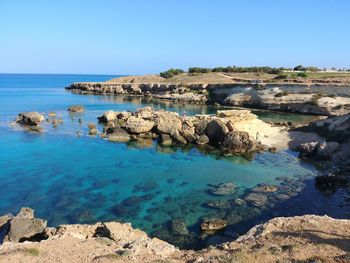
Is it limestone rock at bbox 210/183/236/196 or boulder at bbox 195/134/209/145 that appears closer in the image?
limestone rock at bbox 210/183/236/196

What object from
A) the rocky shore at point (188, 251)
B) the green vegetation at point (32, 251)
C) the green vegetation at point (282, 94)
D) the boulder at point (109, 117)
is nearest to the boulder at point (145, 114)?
the boulder at point (109, 117)

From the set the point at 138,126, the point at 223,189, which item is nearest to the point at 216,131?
the point at 138,126

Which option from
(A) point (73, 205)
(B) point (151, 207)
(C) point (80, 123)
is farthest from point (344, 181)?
(C) point (80, 123)

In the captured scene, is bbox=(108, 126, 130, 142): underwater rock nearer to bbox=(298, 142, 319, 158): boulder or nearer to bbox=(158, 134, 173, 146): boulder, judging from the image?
bbox=(158, 134, 173, 146): boulder

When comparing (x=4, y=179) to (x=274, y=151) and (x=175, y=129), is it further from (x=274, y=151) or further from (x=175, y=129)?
(x=274, y=151)

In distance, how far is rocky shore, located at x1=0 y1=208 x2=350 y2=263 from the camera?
16.4 meters

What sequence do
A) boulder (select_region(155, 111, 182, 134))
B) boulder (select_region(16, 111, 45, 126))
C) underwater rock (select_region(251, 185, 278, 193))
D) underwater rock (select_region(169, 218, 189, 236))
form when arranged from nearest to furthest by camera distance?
underwater rock (select_region(169, 218, 189, 236)) < underwater rock (select_region(251, 185, 278, 193)) < boulder (select_region(155, 111, 182, 134)) < boulder (select_region(16, 111, 45, 126))

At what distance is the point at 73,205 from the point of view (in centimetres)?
2869

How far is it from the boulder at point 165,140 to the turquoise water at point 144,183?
4.40ft

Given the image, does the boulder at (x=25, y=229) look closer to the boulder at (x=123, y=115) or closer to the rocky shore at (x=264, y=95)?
the boulder at (x=123, y=115)

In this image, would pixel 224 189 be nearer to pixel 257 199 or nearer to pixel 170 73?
→ pixel 257 199

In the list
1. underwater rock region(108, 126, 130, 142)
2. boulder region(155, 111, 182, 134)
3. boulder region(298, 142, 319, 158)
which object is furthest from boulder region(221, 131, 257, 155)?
underwater rock region(108, 126, 130, 142)

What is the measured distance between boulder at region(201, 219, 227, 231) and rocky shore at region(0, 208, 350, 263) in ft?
15.1

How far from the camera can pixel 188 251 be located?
1891 centimetres
